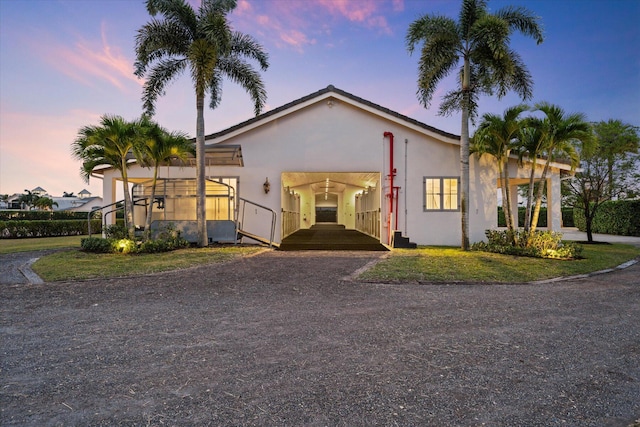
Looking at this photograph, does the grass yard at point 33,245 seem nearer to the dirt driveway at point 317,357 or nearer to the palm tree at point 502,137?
the dirt driveway at point 317,357

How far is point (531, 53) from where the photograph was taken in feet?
38.1

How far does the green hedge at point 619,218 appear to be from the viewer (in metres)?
19.6

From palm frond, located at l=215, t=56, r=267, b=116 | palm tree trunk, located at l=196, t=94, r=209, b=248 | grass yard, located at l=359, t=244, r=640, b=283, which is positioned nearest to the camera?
grass yard, located at l=359, t=244, r=640, b=283

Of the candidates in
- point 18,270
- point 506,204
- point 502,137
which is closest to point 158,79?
point 18,270

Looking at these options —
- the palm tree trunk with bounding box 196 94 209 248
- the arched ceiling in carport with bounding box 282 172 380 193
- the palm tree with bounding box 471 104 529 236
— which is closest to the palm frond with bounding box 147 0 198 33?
the palm tree trunk with bounding box 196 94 209 248

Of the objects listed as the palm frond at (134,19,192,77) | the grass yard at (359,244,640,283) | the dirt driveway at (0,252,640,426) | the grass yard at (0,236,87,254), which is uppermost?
the palm frond at (134,19,192,77)

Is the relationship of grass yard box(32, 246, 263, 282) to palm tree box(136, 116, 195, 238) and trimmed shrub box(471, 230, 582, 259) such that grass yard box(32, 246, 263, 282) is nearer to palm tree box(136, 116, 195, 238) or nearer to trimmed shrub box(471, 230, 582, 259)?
palm tree box(136, 116, 195, 238)

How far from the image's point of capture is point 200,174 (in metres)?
11.2

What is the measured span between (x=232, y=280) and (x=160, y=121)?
688cm

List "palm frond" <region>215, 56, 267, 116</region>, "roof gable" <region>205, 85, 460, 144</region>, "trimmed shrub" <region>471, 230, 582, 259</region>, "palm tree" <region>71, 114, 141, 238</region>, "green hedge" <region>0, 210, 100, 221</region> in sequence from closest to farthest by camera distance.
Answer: "trimmed shrub" <region>471, 230, 582, 259</region> < "palm tree" <region>71, 114, 141, 238</region> < "palm frond" <region>215, 56, 267, 116</region> < "roof gable" <region>205, 85, 460, 144</region> < "green hedge" <region>0, 210, 100, 221</region>

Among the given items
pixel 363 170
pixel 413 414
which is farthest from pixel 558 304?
pixel 363 170

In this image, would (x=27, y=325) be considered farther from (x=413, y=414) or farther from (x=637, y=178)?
(x=637, y=178)

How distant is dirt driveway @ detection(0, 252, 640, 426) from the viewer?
86.9 inches

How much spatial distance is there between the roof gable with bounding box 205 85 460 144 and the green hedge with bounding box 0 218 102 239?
47.1ft
